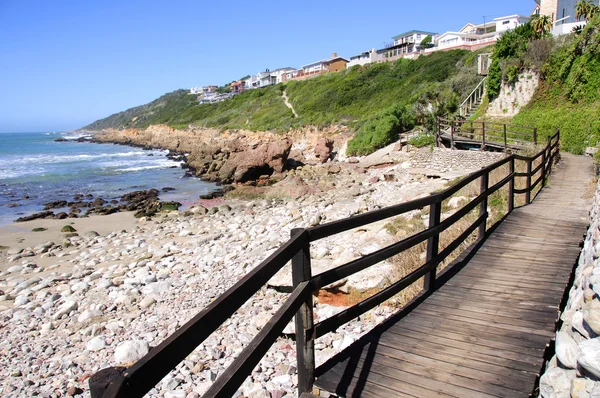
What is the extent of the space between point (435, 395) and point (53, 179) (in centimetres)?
3982

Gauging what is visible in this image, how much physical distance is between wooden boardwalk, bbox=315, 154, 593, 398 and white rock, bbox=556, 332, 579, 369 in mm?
541

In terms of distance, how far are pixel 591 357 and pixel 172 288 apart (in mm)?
8730

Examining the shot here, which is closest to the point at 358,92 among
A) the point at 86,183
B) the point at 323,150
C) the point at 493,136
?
the point at 323,150

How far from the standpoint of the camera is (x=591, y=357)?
200 cm

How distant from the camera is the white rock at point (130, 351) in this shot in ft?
21.2

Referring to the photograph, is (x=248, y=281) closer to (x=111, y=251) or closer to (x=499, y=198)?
(x=499, y=198)

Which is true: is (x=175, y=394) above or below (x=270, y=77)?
below

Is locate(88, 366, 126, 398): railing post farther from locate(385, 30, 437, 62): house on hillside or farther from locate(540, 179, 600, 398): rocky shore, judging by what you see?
locate(385, 30, 437, 62): house on hillside

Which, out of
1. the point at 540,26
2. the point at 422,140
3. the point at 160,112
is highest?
the point at 540,26

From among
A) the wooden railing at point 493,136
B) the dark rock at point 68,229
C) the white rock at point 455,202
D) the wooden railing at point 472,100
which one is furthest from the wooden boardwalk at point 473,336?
the wooden railing at point 472,100

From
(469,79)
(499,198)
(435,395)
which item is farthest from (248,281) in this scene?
(469,79)

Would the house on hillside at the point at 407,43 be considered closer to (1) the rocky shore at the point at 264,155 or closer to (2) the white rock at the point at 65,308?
(1) the rocky shore at the point at 264,155

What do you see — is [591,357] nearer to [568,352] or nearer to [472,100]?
[568,352]

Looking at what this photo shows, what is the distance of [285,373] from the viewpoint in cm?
524
